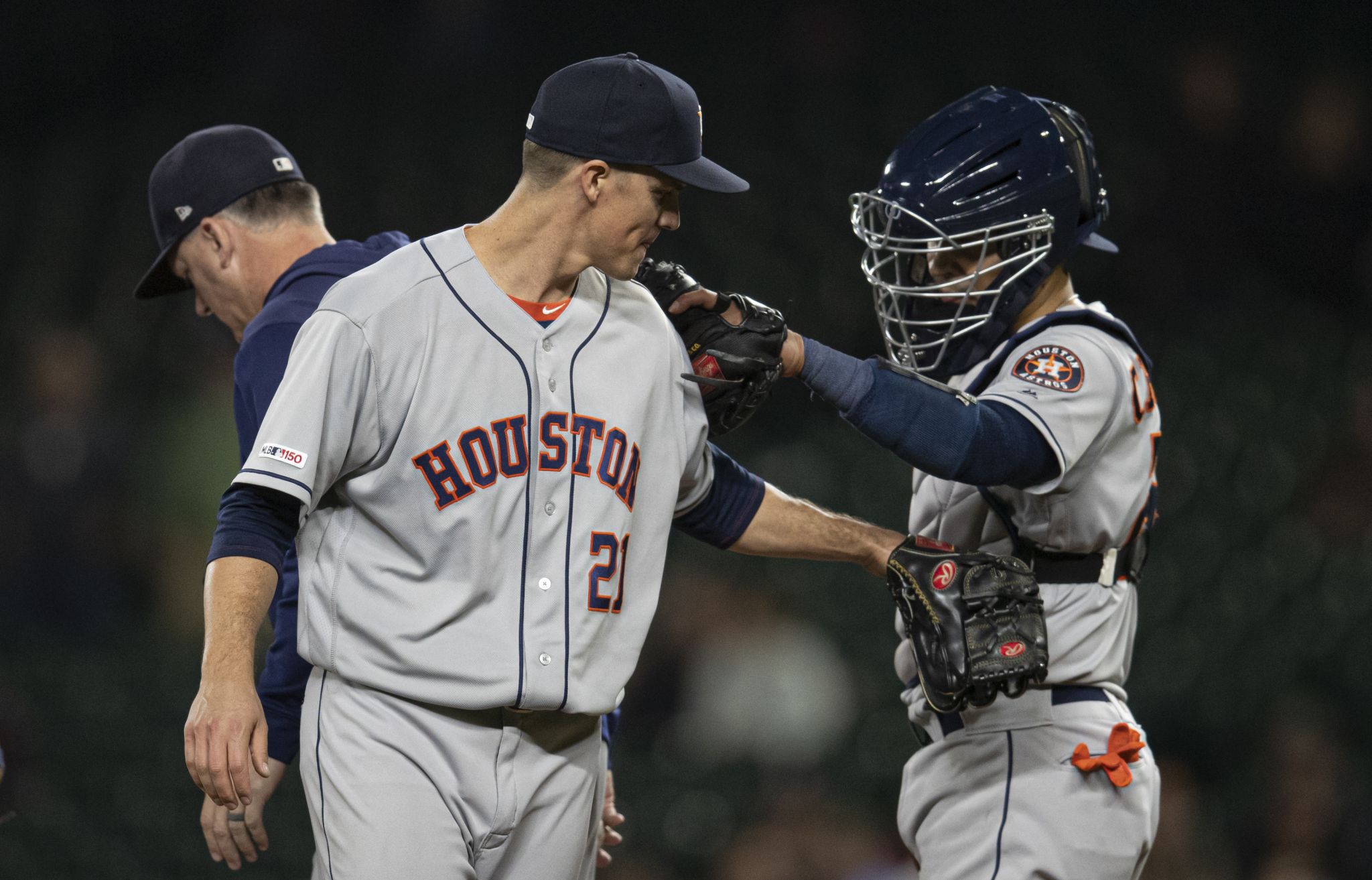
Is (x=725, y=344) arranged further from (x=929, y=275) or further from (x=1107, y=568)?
(x=1107, y=568)

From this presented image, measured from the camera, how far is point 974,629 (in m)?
2.25

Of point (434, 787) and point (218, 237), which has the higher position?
point (218, 237)

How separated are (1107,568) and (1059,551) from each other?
0.10m

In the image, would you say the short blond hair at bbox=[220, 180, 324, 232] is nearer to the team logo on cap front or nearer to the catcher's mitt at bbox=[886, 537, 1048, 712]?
the team logo on cap front

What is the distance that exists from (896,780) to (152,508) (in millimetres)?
2946

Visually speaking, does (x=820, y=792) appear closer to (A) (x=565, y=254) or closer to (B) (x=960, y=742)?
(B) (x=960, y=742)

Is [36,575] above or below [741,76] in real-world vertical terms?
below

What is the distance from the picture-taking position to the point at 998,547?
8.44 ft

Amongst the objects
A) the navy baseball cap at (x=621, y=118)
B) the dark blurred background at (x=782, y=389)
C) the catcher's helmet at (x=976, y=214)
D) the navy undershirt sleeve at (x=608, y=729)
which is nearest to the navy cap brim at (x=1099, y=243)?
the catcher's helmet at (x=976, y=214)

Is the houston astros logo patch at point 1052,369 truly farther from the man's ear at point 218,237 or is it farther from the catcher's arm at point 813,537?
the man's ear at point 218,237

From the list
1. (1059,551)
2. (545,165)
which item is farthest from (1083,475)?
(545,165)

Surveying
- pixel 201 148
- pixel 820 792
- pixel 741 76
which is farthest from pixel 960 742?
pixel 741 76

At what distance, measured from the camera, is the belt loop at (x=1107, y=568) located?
2.50m

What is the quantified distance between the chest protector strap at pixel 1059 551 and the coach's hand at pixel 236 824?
139 cm
